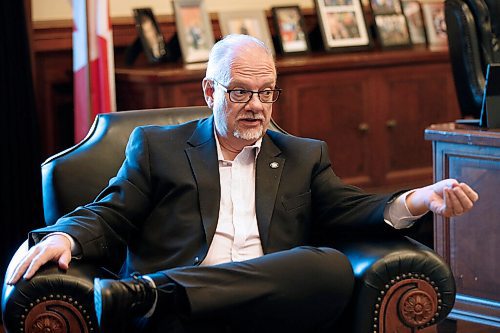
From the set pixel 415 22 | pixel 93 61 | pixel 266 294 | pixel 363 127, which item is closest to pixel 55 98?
pixel 93 61

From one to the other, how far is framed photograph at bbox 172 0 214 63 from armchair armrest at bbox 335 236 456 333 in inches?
91.3

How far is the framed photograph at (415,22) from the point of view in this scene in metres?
5.37

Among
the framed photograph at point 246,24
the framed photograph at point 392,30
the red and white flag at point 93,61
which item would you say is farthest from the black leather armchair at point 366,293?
the framed photograph at point 392,30

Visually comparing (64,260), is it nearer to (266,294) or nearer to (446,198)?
(266,294)

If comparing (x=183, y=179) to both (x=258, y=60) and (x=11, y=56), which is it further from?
(x=11, y=56)

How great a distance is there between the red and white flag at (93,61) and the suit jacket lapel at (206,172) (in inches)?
56.8

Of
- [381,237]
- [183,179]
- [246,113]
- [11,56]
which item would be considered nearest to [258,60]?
[246,113]

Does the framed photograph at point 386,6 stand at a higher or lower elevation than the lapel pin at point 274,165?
higher

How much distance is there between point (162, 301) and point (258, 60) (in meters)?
0.72

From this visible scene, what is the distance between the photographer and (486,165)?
10.2 feet

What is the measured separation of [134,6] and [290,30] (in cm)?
84

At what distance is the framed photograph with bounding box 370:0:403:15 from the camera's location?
520cm

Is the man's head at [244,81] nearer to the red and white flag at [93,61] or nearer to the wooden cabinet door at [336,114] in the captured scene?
the red and white flag at [93,61]

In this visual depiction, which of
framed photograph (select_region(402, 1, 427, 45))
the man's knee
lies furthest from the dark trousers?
framed photograph (select_region(402, 1, 427, 45))
